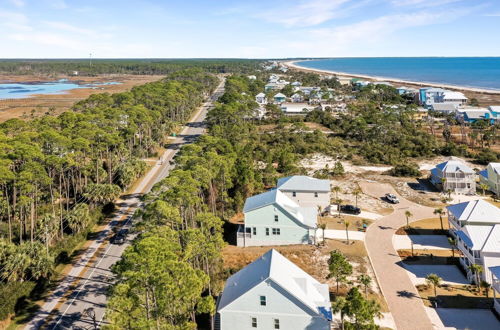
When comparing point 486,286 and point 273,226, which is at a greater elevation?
point 273,226

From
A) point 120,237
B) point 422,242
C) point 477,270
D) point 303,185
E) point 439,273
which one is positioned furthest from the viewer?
point 303,185

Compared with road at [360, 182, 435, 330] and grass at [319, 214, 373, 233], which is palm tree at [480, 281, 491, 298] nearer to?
road at [360, 182, 435, 330]

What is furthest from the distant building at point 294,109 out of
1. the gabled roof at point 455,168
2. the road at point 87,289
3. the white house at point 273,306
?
the white house at point 273,306

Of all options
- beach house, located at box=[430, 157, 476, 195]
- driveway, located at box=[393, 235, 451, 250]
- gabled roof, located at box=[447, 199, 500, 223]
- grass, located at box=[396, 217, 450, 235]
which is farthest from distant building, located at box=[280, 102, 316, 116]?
gabled roof, located at box=[447, 199, 500, 223]

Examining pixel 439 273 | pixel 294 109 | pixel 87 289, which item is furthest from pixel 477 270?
pixel 294 109

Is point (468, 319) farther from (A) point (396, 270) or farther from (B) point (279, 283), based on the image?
(B) point (279, 283)
